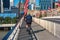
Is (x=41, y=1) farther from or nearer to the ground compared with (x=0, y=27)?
farther from the ground

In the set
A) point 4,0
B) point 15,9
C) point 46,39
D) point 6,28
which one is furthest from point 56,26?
point 4,0

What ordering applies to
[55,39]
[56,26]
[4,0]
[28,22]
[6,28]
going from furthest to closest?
[4,0] < [6,28] < [28,22] < [56,26] < [55,39]

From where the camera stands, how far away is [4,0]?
155 m

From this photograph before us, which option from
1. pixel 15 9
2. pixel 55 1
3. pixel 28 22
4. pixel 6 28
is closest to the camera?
pixel 28 22

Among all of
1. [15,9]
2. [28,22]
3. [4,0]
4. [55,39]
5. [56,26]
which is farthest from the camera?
[4,0]

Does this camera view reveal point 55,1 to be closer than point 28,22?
No

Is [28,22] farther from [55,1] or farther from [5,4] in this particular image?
[55,1]

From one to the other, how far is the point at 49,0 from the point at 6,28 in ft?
272

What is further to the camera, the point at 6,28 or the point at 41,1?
the point at 41,1

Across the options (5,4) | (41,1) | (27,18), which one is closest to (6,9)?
(5,4)

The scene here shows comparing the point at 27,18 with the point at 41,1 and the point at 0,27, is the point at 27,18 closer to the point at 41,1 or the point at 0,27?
the point at 0,27

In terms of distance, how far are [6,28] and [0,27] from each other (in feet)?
9.12

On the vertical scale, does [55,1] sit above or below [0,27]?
above

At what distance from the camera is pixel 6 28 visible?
7081cm
